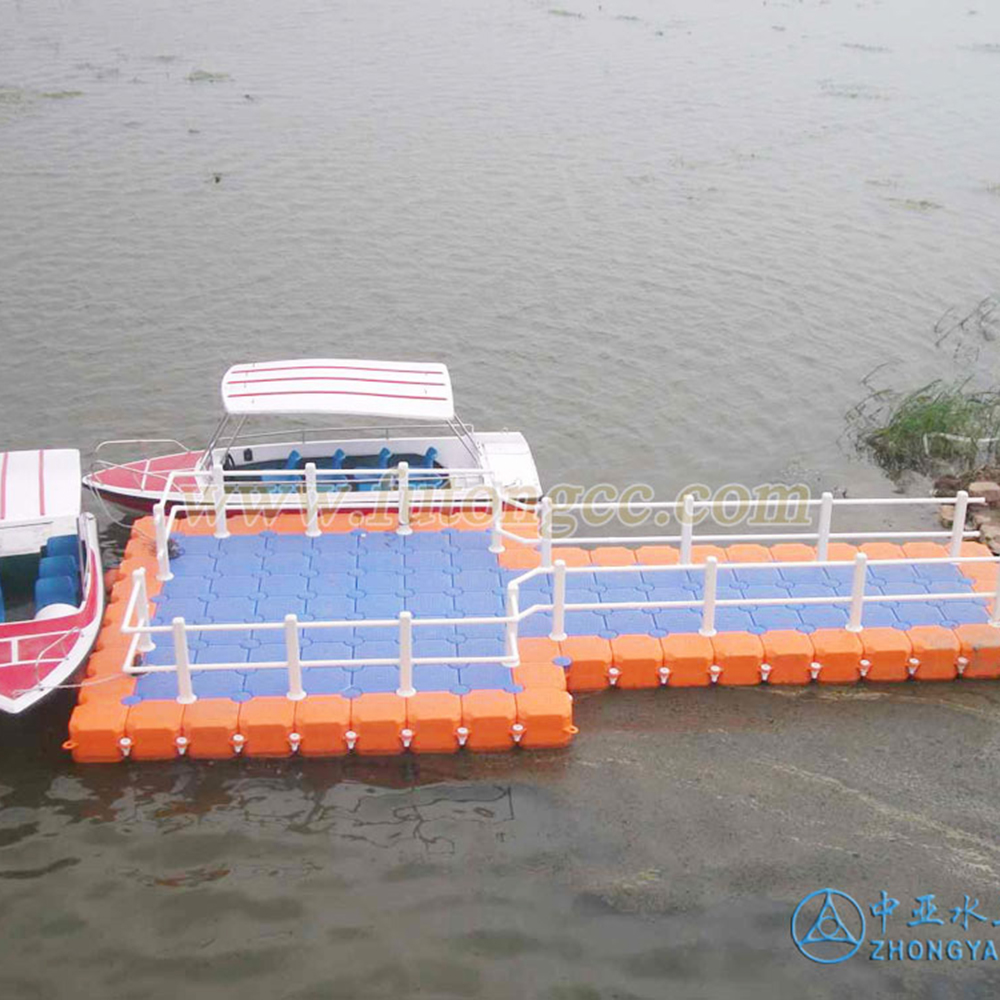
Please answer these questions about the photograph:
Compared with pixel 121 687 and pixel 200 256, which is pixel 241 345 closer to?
pixel 200 256

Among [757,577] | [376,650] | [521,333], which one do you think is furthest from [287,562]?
[521,333]

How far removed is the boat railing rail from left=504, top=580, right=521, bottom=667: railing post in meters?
0.01

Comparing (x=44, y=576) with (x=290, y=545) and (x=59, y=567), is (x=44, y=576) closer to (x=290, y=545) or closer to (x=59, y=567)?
(x=59, y=567)

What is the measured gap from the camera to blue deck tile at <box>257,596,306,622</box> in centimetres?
1547

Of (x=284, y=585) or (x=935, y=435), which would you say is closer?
(x=284, y=585)

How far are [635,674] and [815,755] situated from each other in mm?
2287

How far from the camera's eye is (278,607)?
51.3 ft

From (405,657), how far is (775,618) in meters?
4.97

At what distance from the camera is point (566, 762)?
14.0 meters

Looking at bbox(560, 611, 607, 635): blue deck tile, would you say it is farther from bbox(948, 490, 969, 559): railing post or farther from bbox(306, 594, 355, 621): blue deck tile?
bbox(948, 490, 969, 559): railing post

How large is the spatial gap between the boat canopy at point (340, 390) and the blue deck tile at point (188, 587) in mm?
2630

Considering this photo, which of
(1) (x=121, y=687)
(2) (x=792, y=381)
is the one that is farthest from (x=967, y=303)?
(1) (x=121, y=687)

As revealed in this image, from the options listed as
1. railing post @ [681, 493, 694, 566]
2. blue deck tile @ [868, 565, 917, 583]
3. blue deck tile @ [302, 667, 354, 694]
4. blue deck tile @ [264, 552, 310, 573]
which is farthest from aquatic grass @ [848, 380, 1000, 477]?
blue deck tile @ [302, 667, 354, 694]

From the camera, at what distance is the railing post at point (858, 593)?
14.6m
